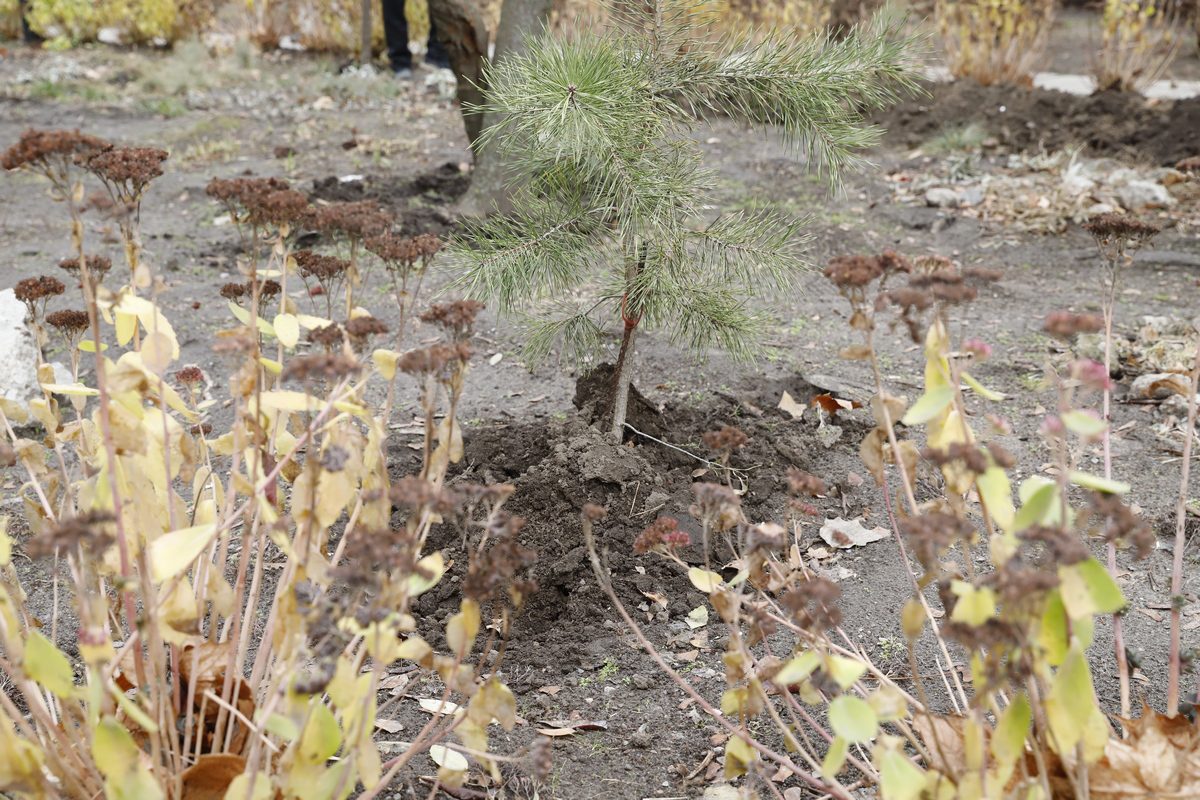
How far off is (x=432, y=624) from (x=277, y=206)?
1.09 meters

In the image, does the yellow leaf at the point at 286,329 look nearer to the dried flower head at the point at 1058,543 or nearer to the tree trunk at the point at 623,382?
the dried flower head at the point at 1058,543

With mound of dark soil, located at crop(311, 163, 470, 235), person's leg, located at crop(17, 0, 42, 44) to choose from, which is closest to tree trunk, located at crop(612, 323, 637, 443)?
mound of dark soil, located at crop(311, 163, 470, 235)

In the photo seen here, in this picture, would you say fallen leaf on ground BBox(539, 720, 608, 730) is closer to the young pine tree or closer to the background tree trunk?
the young pine tree

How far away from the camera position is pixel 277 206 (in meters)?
1.55

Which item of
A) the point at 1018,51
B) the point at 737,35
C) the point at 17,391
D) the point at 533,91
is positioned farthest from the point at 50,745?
the point at 1018,51

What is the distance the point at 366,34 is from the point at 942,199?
693 cm

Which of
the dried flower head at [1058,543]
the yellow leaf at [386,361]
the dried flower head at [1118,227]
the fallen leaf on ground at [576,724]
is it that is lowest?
the fallen leaf on ground at [576,724]

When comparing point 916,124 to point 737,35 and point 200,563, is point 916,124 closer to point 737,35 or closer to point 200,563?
point 737,35

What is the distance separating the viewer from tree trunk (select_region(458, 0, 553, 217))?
483cm

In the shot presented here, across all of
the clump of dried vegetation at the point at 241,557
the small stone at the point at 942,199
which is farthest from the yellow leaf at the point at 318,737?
the small stone at the point at 942,199

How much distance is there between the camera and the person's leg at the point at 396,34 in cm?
1063

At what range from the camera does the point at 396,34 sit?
10.9 m

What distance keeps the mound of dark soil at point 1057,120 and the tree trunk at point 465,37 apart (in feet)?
9.19

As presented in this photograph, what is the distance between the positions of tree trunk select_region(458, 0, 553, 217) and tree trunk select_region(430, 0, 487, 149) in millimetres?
363
